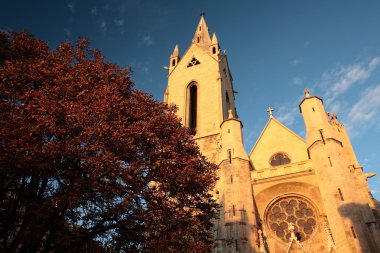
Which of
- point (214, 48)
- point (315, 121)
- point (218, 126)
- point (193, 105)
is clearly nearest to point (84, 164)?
point (315, 121)

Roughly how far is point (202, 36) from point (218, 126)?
15.7 m

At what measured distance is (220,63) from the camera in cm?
2769

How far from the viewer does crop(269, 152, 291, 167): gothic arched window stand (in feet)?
60.3

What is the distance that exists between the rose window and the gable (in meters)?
3.18

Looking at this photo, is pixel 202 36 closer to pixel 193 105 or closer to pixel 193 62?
pixel 193 62

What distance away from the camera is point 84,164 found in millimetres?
6949

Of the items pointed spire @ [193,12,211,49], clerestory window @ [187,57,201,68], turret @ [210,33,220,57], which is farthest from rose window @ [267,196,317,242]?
pointed spire @ [193,12,211,49]

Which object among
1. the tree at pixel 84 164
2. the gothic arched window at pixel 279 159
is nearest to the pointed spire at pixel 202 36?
the gothic arched window at pixel 279 159

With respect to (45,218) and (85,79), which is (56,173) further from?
(85,79)

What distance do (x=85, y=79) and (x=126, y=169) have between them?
2950 mm

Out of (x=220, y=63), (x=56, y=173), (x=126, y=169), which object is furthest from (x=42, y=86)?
(x=220, y=63)

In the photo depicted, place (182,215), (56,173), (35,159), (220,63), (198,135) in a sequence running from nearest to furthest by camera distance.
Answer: (35,159) < (56,173) < (182,215) < (198,135) < (220,63)

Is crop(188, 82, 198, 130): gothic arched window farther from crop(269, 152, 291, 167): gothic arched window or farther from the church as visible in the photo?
crop(269, 152, 291, 167): gothic arched window

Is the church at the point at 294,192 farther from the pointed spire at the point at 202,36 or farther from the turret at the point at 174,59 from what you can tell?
the pointed spire at the point at 202,36
